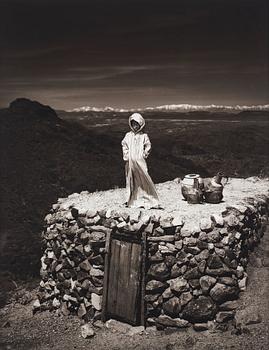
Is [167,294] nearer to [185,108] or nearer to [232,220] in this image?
[232,220]

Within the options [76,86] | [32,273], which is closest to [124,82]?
[76,86]

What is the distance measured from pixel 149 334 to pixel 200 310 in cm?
103

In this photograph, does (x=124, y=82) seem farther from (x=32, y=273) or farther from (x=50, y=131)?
(x=32, y=273)

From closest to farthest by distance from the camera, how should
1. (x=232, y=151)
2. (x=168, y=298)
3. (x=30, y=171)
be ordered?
(x=168, y=298) < (x=232, y=151) < (x=30, y=171)

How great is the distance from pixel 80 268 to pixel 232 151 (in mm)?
5729

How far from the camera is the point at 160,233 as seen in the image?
9148mm

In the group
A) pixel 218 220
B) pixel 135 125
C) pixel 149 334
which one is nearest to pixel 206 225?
pixel 218 220

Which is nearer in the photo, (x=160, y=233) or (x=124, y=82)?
(x=160, y=233)

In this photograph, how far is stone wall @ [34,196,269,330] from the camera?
8828 mm

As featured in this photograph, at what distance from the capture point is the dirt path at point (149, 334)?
8.28 m

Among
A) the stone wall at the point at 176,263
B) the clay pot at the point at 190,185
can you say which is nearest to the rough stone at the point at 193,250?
the stone wall at the point at 176,263

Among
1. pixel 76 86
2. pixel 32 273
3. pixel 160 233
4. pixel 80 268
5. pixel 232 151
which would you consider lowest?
pixel 32 273

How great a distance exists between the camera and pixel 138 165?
9508mm

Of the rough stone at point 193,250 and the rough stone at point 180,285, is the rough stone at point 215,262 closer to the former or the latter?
the rough stone at point 193,250
